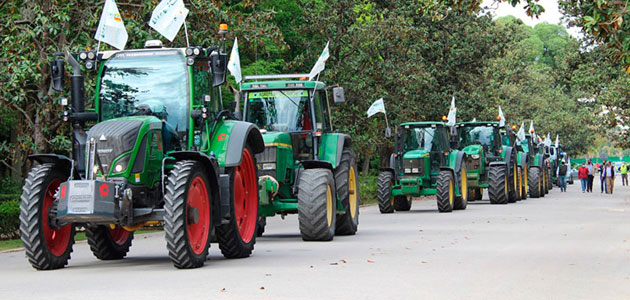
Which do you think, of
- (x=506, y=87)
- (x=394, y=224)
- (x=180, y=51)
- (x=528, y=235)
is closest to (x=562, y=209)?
(x=394, y=224)

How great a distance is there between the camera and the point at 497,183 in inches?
1399

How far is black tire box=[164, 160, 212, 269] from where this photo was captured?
12539 mm

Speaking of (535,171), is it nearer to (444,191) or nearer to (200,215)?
(444,191)

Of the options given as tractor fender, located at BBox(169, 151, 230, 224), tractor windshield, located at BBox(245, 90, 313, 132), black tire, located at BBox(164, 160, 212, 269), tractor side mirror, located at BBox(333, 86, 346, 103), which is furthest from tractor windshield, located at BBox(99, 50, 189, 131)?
tractor windshield, located at BBox(245, 90, 313, 132)

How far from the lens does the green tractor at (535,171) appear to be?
42906 mm

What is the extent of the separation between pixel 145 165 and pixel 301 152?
6.75m

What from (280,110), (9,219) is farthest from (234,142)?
(9,219)

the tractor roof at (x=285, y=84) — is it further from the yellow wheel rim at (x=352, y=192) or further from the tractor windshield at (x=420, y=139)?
the tractor windshield at (x=420, y=139)

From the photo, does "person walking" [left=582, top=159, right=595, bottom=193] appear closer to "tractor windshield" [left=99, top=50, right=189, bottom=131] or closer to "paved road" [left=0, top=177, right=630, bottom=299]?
"paved road" [left=0, top=177, right=630, bottom=299]

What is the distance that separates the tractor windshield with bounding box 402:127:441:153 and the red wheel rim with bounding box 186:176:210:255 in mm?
18146

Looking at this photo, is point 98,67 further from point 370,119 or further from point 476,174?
point 370,119

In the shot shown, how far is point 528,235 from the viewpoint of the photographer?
1933 cm

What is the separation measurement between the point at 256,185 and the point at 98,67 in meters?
3.08

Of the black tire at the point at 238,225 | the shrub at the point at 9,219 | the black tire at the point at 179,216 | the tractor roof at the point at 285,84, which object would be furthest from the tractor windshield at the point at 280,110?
the black tire at the point at 179,216
